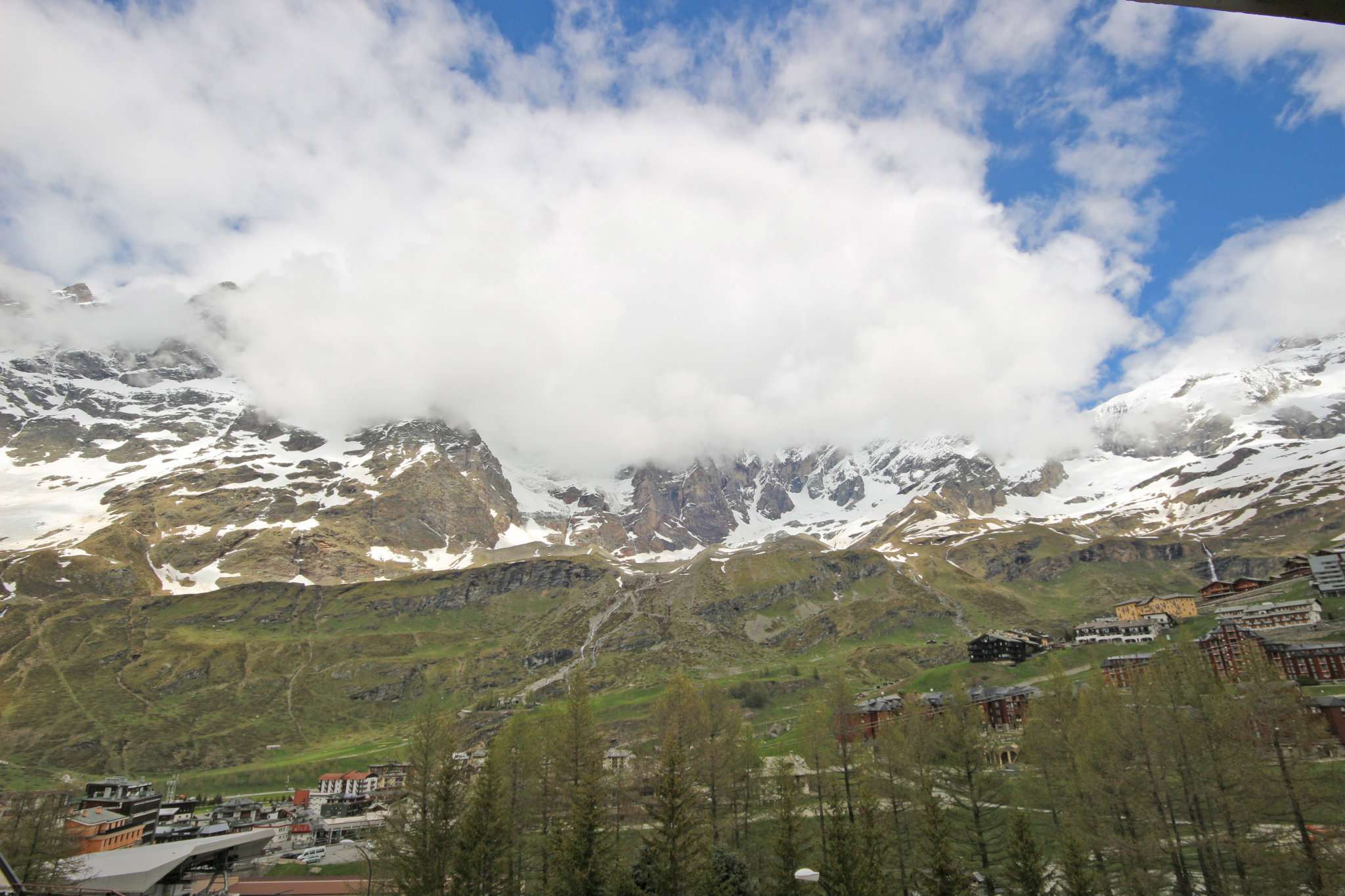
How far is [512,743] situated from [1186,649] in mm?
53859

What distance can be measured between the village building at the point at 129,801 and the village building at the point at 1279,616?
16895 centimetres

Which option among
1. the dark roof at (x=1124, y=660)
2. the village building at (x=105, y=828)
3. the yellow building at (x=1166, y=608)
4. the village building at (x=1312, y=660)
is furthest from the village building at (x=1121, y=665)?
the village building at (x=105, y=828)

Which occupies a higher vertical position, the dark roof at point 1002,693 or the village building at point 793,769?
the dark roof at point 1002,693

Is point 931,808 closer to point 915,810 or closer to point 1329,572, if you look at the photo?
point 915,810

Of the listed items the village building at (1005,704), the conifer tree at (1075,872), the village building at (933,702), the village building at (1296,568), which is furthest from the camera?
the village building at (1296,568)

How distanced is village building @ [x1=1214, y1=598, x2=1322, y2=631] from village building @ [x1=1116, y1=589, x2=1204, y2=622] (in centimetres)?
2753

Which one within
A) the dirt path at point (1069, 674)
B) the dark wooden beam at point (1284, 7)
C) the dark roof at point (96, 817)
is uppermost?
the dark wooden beam at point (1284, 7)

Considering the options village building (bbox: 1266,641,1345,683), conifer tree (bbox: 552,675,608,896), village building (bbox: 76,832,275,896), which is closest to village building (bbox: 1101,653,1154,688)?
village building (bbox: 1266,641,1345,683)

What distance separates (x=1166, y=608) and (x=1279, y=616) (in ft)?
136

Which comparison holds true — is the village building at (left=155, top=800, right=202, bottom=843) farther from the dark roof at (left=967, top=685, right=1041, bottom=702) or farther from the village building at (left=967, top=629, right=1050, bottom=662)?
the village building at (left=967, top=629, right=1050, bottom=662)

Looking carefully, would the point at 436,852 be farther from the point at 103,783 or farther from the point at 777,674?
the point at 777,674

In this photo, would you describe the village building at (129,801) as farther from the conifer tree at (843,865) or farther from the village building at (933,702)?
the village building at (933,702)

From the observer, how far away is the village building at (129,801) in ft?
313

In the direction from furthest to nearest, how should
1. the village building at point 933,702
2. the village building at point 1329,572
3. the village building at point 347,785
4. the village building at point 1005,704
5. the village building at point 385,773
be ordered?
the village building at point 1329,572 < the village building at point 347,785 < the village building at point 385,773 < the village building at point 1005,704 < the village building at point 933,702
